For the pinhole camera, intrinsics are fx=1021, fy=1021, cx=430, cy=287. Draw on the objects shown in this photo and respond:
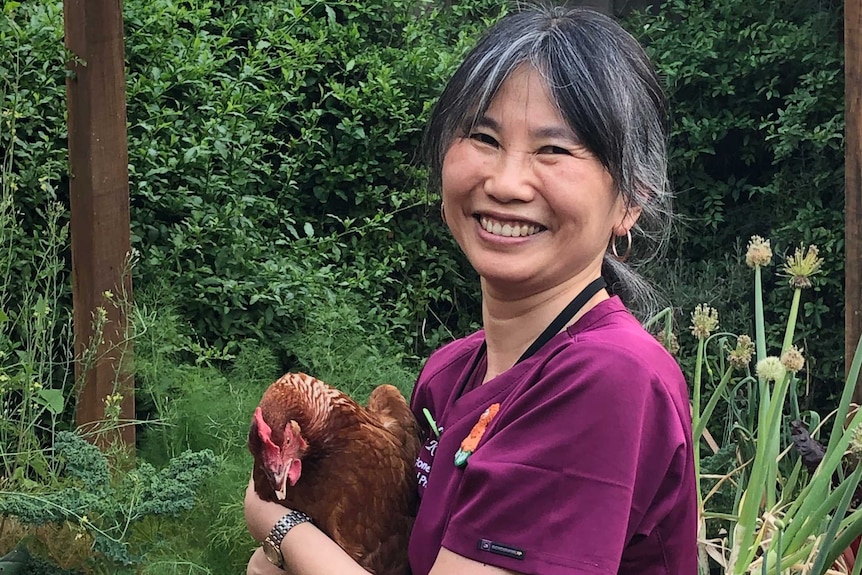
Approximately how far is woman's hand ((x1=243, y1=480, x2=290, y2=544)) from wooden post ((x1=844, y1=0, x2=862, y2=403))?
2.21 meters

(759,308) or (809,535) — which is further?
(759,308)

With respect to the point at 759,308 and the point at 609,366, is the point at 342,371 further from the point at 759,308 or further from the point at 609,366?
the point at 609,366

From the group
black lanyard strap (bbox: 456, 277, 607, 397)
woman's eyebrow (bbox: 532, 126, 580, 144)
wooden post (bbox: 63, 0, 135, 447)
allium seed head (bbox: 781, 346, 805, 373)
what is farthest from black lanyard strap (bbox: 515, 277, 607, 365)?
wooden post (bbox: 63, 0, 135, 447)

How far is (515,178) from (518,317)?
8.9 inches

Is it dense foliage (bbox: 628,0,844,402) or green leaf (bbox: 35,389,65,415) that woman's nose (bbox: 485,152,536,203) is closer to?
green leaf (bbox: 35,389,65,415)

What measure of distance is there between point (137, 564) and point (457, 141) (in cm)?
155

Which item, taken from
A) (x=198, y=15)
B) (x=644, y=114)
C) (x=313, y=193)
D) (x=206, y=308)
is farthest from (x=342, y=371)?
(x=644, y=114)

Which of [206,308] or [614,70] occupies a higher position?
[614,70]

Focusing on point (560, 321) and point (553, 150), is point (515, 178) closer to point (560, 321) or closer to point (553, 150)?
point (553, 150)

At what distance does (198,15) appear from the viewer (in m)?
4.54

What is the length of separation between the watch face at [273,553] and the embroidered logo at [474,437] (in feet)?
1.22

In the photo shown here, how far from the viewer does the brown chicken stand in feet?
5.13

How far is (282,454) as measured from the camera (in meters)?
1.56

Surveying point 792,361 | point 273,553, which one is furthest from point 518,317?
point 792,361
